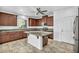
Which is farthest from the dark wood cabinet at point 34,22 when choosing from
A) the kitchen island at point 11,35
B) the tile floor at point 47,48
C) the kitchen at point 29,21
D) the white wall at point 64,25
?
the tile floor at point 47,48

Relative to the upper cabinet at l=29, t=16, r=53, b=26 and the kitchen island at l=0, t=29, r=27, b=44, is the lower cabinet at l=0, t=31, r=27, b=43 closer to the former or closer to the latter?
the kitchen island at l=0, t=29, r=27, b=44

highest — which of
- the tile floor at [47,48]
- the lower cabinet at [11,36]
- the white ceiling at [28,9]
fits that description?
the white ceiling at [28,9]

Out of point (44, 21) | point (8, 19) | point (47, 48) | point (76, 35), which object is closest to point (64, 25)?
point (76, 35)

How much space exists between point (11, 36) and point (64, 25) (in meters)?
1.79

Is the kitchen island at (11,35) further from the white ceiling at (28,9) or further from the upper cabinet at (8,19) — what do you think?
the white ceiling at (28,9)

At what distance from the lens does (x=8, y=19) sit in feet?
7.70

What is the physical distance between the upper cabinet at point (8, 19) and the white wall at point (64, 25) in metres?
1.27

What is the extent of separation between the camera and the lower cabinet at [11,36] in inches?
91.4

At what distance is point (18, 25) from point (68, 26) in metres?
1.46

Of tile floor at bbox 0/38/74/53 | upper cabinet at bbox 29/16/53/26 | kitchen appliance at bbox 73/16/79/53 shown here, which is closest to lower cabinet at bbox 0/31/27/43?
tile floor at bbox 0/38/74/53

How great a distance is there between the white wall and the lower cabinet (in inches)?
40.2

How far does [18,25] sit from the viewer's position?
2246mm

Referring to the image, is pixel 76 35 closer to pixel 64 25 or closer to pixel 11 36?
pixel 64 25
